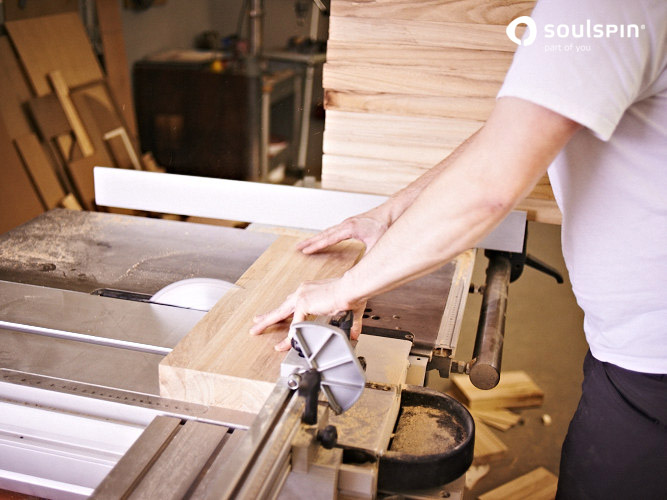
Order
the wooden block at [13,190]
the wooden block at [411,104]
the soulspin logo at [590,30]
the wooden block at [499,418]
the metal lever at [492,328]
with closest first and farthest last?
the soulspin logo at [590,30], the metal lever at [492,328], the wooden block at [411,104], the wooden block at [499,418], the wooden block at [13,190]

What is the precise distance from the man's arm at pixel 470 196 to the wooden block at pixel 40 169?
297cm

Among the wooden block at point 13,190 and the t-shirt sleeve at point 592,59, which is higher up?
the t-shirt sleeve at point 592,59

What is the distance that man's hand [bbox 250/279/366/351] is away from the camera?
1.06m

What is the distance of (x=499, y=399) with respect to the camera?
10.2ft

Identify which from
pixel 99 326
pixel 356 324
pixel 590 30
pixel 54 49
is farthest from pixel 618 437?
pixel 54 49

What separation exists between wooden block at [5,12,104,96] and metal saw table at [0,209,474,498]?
5.86 feet

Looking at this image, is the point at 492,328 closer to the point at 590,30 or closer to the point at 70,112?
the point at 590,30

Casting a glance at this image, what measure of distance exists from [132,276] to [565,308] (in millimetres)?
3211

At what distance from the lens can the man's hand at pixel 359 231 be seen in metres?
1.50

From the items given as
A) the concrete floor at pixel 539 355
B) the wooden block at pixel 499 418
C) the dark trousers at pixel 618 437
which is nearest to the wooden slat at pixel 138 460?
the dark trousers at pixel 618 437

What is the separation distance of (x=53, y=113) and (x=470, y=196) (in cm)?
336

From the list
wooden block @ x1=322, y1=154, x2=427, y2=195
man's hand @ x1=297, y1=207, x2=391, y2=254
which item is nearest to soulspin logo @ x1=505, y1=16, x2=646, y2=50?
man's hand @ x1=297, y1=207, x2=391, y2=254

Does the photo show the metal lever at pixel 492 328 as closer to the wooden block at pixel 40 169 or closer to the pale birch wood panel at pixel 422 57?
the pale birch wood panel at pixel 422 57

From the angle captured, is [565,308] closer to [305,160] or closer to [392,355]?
[305,160]
